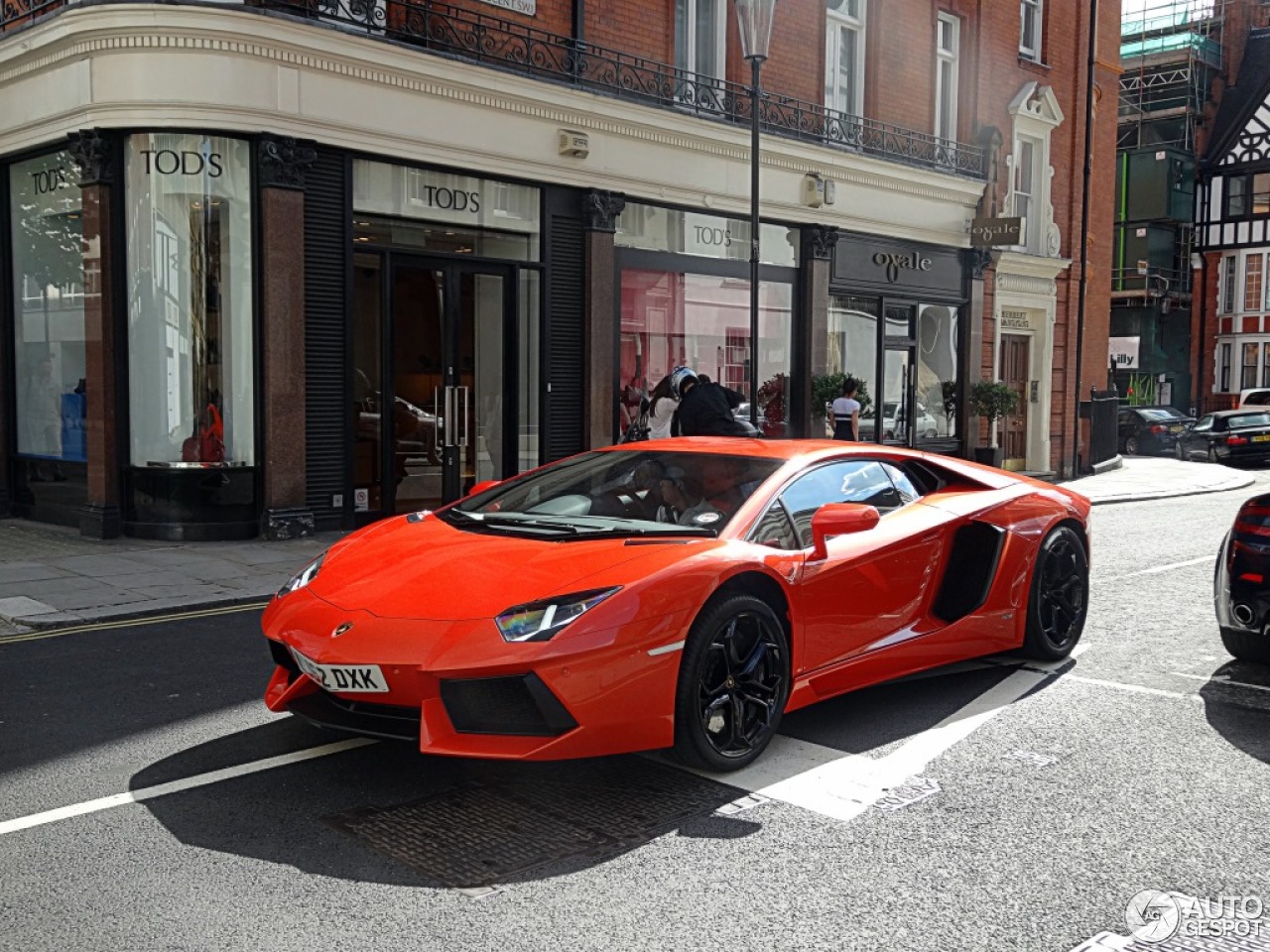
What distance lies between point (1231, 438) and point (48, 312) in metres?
27.5

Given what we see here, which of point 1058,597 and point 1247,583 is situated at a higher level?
point 1247,583

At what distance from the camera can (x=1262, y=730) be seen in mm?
5609

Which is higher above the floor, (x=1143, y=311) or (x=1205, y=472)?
(x=1143, y=311)

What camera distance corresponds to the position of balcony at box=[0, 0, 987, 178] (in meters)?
12.8

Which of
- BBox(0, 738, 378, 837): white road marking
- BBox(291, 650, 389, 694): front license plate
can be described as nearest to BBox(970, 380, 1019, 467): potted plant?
BBox(0, 738, 378, 837): white road marking

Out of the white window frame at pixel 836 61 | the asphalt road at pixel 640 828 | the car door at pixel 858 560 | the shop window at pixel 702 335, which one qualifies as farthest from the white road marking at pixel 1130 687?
the white window frame at pixel 836 61

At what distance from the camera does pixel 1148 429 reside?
3512 centimetres

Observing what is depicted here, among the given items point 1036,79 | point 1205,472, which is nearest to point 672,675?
point 1036,79

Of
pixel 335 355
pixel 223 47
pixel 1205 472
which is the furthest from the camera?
pixel 1205 472

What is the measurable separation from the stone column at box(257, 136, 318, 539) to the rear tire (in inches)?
342

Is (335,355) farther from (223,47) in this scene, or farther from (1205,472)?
(1205,472)

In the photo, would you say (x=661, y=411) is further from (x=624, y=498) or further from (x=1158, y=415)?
(x=1158, y=415)

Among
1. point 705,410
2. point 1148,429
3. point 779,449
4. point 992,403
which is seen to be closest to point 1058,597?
point 779,449

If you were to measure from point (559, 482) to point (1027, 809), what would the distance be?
8.55 ft
